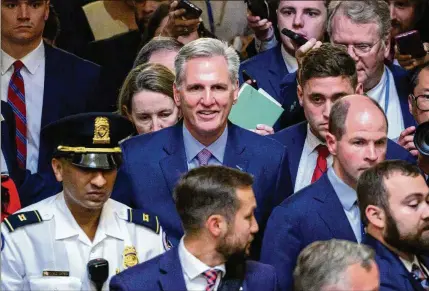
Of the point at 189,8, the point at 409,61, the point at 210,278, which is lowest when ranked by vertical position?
the point at 409,61

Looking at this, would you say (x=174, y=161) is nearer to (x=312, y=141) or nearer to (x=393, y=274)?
(x=312, y=141)

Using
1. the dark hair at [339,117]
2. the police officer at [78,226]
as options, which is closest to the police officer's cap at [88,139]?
the police officer at [78,226]

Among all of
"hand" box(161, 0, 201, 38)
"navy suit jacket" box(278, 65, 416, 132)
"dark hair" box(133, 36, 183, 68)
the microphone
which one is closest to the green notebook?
"navy suit jacket" box(278, 65, 416, 132)

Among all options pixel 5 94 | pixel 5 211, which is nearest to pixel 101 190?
pixel 5 211

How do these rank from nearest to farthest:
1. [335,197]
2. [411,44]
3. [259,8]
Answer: [335,197]
[411,44]
[259,8]

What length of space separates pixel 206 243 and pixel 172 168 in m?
0.82

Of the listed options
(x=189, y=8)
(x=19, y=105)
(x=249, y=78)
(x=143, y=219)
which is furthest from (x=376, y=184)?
(x=19, y=105)

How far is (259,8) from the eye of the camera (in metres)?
7.08

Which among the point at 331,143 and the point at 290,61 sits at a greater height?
the point at 331,143

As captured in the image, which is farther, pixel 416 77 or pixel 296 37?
pixel 296 37

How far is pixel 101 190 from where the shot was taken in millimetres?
5094

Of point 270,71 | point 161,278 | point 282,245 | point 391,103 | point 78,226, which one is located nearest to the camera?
point 161,278

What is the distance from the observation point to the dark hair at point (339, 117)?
5.55 metres

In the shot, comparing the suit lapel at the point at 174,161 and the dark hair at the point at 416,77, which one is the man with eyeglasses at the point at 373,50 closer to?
the dark hair at the point at 416,77
